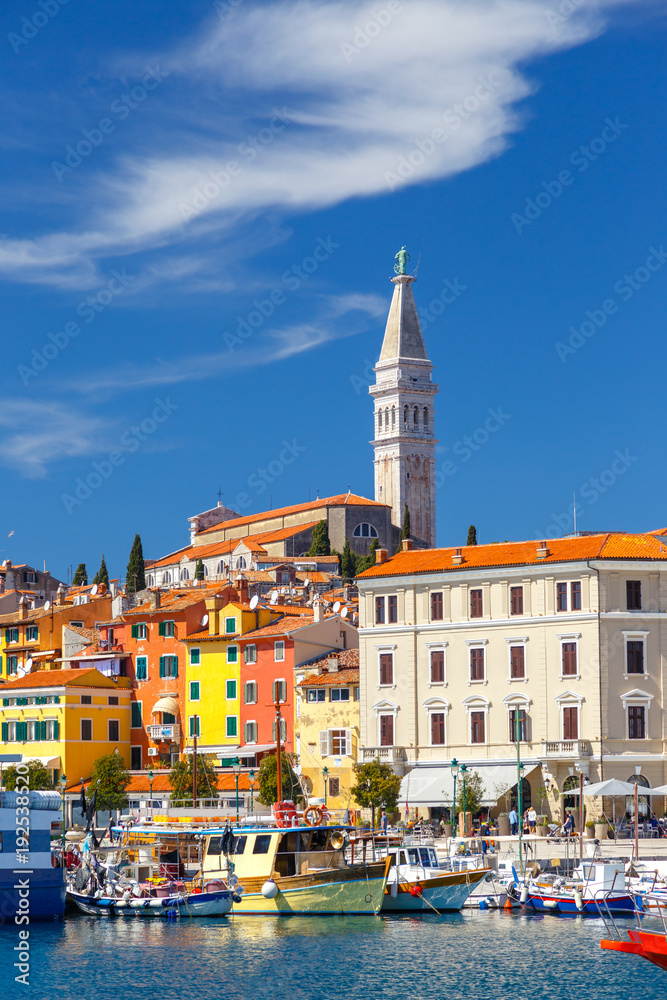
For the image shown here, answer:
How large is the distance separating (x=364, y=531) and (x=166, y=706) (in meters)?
66.3

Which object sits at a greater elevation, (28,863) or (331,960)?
(28,863)

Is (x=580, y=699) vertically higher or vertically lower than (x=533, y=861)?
higher

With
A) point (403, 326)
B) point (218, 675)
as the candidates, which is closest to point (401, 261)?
point (403, 326)

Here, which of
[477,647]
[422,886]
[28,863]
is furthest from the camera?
[477,647]

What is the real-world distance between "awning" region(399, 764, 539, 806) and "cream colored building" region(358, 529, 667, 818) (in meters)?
0.07

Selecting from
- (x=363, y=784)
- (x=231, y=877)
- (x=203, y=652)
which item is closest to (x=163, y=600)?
(x=203, y=652)

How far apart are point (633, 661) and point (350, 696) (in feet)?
45.3

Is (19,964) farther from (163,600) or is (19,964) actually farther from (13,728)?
(163,600)

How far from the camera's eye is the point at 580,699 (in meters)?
66.5

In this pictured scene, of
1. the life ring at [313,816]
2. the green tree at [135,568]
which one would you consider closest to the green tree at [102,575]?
Result: the green tree at [135,568]

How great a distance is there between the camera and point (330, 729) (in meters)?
75.2

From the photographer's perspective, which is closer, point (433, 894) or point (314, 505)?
point (433, 894)

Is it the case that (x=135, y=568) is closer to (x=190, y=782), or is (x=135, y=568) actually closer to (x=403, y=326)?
(x=190, y=782)

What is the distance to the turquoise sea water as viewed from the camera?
3916 cm
